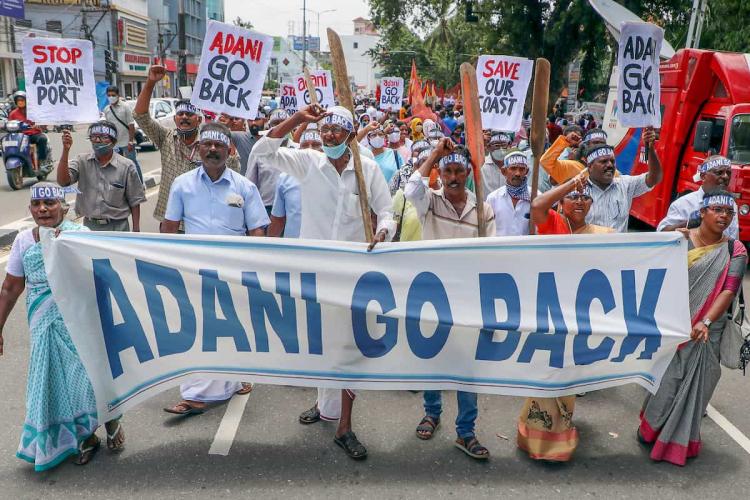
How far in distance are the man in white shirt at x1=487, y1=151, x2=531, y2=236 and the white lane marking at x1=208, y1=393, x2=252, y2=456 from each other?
2124mm

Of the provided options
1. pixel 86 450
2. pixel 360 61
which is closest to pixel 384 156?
pixel 86 450

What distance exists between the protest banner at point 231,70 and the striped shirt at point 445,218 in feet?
5.75

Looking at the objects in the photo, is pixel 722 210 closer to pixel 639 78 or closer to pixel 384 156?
pixel 639 78

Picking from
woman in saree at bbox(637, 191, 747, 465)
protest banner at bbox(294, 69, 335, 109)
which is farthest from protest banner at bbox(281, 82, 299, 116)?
woman in saree at bbox(637, 191, 747, 465)

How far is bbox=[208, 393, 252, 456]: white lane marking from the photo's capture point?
4.01 m

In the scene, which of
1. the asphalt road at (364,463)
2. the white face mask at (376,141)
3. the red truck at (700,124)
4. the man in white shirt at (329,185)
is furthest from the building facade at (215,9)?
the asphalt road at (364,463)

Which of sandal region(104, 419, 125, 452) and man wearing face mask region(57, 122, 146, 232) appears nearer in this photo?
sandal region(104, 419, 125, 452)

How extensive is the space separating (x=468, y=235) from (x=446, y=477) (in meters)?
1.43

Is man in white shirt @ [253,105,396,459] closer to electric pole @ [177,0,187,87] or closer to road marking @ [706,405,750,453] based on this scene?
road marking @ [706,405,750,453]

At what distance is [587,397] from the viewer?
16.3 ft

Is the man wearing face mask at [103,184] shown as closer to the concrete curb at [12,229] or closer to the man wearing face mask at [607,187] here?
the man wearing face mask at [607,187]

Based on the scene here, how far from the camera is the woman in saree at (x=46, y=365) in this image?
363 centimetres

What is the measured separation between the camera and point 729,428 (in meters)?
4.46

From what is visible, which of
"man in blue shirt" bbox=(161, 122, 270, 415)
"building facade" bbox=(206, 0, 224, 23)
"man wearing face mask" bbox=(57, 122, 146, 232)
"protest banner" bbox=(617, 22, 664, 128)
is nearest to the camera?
"man in blue shirt" bbox=(161, 122, 270, 415)
